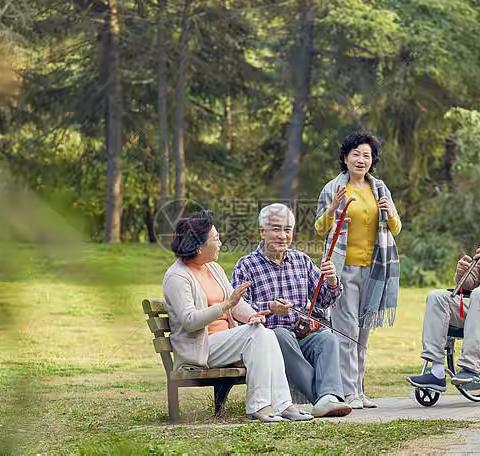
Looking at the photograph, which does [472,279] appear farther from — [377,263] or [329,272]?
[329,272]

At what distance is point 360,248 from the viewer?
6547mm

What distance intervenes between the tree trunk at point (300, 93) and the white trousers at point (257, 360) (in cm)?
1984

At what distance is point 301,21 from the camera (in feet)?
87.0

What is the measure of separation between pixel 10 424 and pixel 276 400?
174 inches

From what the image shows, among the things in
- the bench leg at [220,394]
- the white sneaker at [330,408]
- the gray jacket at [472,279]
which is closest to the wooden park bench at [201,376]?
the bench leg at [220,394]

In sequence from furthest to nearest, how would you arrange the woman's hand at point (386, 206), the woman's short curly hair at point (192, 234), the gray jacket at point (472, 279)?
the gray jacket at point (472, 279) → the woman's hand at point (386, 206) → the woman's short curly hair at point (192, 234)

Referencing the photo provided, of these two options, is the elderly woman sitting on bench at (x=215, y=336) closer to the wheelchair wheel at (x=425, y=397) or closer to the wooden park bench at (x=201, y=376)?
the wooden park bench at (x=201, y=376)

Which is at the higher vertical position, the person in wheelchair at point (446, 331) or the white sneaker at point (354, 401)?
the person in wheelchair at point (446, 331)

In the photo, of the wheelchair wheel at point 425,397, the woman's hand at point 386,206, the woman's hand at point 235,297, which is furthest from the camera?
the wheelchair wheel at point 425,397

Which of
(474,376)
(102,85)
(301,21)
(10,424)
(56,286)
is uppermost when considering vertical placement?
(301,21)

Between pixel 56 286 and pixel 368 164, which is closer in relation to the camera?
pixel 56 286

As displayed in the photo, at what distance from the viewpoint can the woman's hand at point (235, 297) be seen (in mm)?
5461

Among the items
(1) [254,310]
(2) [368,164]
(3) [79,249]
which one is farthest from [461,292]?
(3) [79,249]

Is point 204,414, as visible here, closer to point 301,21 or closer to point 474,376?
point 474,376
